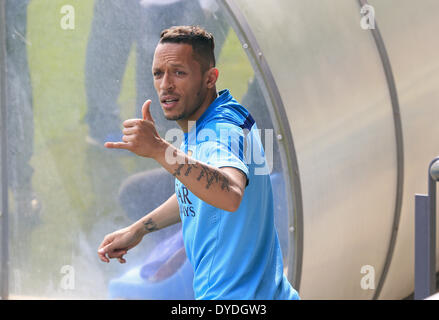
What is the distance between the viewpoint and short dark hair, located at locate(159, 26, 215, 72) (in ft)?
7.21

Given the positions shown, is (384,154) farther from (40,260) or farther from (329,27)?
(40,260)

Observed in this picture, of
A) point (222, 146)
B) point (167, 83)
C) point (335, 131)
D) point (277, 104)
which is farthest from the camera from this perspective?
point (335, 131)

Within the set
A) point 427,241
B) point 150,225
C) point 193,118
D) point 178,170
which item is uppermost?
point 193,118

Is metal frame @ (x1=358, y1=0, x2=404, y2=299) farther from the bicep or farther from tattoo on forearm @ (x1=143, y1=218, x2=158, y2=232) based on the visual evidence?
the bicep

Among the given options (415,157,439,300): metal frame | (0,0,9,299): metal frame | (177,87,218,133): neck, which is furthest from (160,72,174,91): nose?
(0,0,9,299): metal frame

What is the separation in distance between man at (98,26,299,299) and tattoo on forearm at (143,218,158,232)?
1.12 ft

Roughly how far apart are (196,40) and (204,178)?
602 millimetres

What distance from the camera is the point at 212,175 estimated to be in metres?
1.81

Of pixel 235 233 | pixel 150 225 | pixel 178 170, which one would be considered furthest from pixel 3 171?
pixel 178 170

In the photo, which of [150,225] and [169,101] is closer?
[169,101]

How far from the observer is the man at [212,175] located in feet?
5.96

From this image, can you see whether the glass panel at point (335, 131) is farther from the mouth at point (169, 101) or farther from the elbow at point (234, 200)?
the elbow at point (234, 200)

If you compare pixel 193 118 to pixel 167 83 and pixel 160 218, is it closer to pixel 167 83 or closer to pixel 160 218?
pixel 167 83
